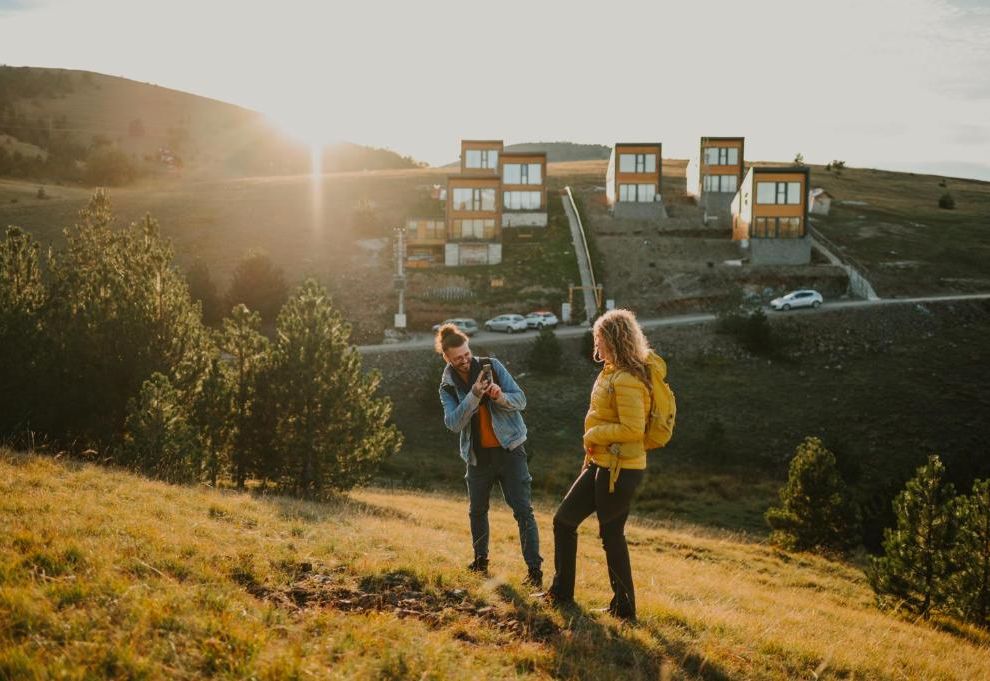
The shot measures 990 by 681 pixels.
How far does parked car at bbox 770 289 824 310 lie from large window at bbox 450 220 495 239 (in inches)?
999

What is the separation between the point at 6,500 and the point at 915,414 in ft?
134

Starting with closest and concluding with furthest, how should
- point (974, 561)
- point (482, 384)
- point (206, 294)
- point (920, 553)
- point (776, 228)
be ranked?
point (482, 384) < point (974, 561) < point (920, 553) < point (206, 294) < point (776, 228)

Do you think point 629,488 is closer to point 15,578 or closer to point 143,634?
point 143,634

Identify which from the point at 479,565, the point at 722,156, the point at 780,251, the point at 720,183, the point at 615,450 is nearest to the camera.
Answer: the point at 615,450

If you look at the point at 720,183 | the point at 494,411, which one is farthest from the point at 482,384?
the point at 720,183

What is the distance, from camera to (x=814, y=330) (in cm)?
4441

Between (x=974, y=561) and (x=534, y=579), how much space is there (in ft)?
32.0

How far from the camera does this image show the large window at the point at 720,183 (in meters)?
73.1

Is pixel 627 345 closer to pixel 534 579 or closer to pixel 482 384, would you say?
pixel 482 384

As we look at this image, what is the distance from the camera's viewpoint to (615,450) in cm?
587

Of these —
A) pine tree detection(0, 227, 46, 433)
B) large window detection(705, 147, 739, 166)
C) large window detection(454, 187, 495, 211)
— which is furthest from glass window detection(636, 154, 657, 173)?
pine tree detection(0, 227, 46, 433)

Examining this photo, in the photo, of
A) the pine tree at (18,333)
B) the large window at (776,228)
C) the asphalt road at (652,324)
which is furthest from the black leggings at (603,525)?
the large window at (776,228)

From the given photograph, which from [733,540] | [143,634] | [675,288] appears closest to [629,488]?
[143,634]

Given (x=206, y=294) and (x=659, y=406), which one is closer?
(x=659, y=406)
